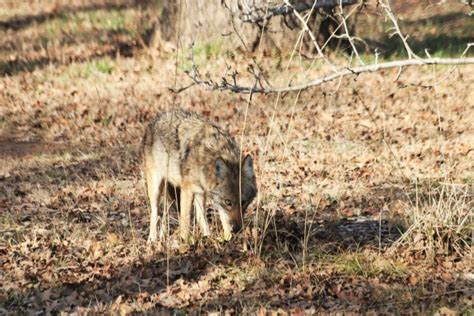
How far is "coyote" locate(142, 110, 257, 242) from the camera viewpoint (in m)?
8.60

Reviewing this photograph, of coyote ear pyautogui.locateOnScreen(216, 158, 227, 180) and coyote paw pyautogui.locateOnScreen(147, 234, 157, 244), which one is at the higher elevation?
coyote ear pyautogui.locateOnScreen(216, 158, 227, 180)

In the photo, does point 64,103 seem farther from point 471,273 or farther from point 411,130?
point 471,273

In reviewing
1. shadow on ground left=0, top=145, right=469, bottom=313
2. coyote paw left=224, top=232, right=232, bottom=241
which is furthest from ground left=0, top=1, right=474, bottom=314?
coyote paw left=224, top=232, right=232, bottom=241

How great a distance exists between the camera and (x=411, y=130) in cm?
1408

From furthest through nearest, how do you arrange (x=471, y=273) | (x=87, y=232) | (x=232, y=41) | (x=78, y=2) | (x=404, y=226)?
(x=78, y=2) < (x=232, y=41) < (x=87, y=232) < (x=404, y=226) < (x=471, y=273)

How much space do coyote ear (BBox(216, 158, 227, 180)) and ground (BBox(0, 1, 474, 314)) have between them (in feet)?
1.22

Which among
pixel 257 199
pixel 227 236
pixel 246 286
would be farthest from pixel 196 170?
pixel 246 286

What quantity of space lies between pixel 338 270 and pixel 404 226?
1232 mm

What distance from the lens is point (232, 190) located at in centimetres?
857

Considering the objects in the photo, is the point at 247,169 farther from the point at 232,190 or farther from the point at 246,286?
the point at 246,286

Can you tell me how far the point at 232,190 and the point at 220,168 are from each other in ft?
0.84

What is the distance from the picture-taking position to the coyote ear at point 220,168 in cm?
859

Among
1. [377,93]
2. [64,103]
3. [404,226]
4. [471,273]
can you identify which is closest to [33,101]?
[64,103]

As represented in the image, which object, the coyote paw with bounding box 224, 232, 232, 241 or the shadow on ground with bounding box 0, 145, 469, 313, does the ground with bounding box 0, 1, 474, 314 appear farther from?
the coyote paw with bounding box 224, 232, 232, 241
